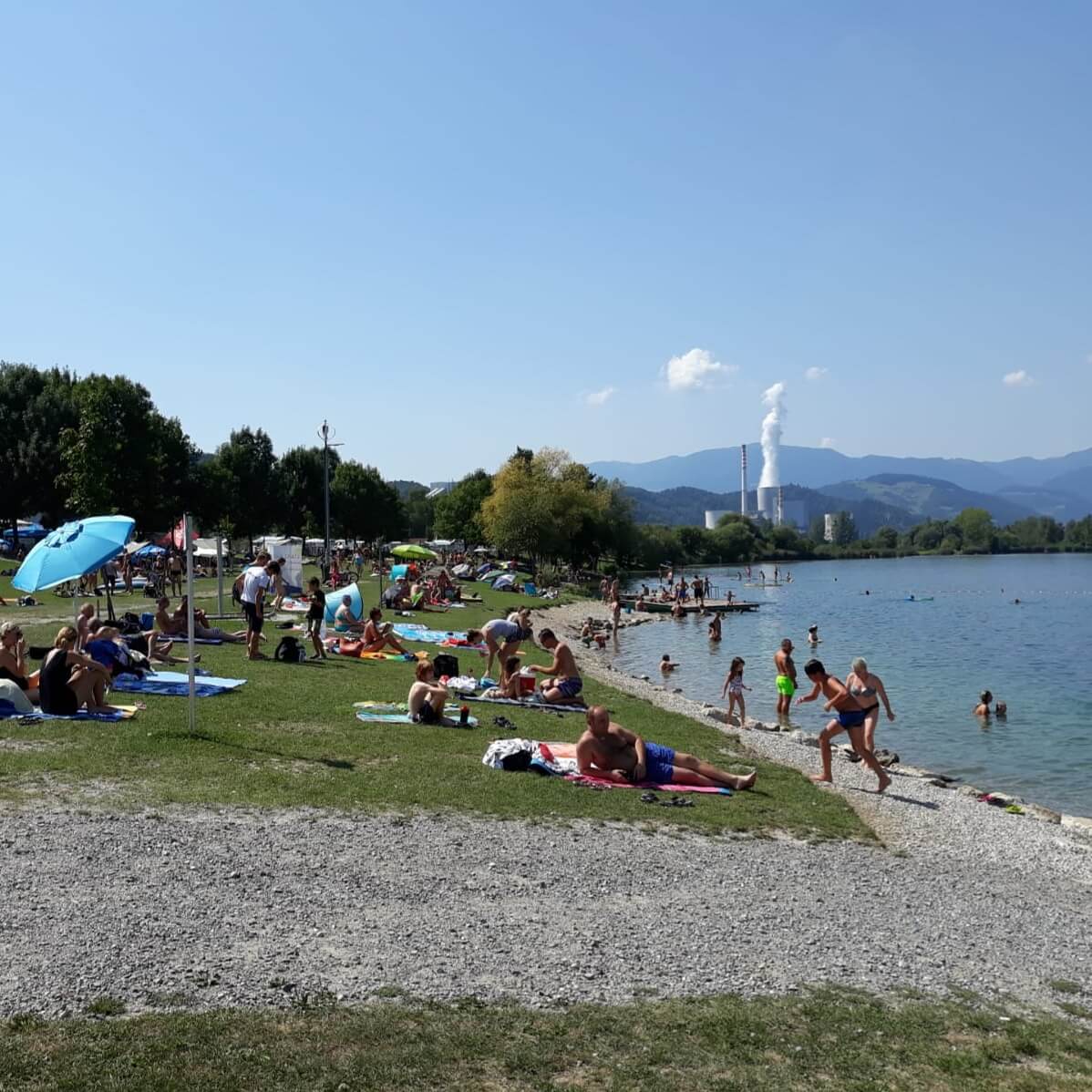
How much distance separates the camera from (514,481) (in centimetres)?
8462

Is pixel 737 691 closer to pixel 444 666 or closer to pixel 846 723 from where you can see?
pixel 444 666

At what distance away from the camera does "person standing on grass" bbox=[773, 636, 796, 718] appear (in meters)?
23.2

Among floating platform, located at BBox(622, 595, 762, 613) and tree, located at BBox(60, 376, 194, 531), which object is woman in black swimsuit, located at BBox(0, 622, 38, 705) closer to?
tree, located at BBox(60, 376, 194, 531)

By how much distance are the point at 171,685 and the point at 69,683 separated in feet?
9.29

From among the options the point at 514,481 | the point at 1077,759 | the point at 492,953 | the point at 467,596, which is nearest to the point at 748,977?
the point at 492,953

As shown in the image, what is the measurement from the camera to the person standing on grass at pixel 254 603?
1952 cm

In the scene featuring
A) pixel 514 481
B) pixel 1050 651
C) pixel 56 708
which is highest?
pixel 514 481

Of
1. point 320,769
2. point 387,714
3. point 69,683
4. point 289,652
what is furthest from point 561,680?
point 69,683

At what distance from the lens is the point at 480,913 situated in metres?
7.48

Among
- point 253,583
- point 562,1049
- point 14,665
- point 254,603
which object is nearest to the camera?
point 562,1049

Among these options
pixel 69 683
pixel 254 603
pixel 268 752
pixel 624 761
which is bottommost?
pixel 624 761

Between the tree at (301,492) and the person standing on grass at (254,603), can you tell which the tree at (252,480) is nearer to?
the tree at (301,492)

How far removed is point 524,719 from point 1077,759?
12713 millimetres

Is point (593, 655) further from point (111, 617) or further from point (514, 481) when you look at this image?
point (514, 481)
